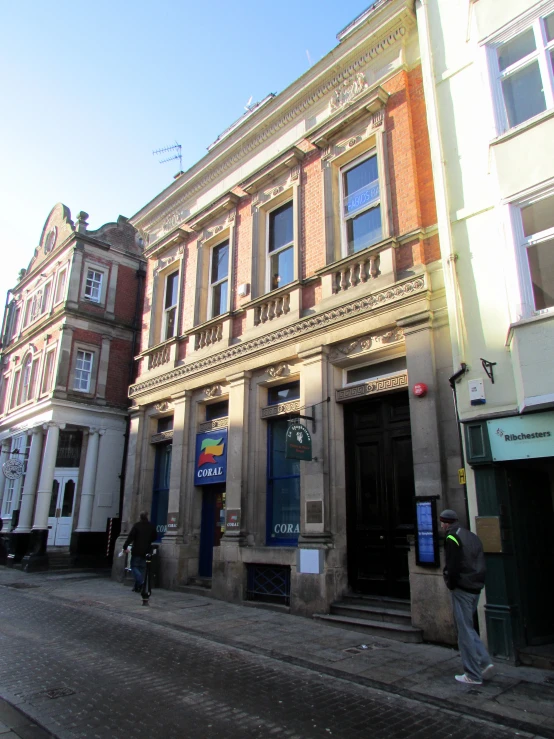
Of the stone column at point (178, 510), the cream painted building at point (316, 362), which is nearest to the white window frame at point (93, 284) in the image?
the cream painted building at point (316, 362)

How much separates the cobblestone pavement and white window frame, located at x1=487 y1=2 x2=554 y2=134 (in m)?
7.70

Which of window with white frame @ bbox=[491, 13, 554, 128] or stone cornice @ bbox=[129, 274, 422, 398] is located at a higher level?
window with white frame @ bbox=[491, 13, 554, 128]

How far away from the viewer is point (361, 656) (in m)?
6.93

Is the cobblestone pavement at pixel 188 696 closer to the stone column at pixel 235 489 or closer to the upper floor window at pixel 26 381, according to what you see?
the stone column at pixel 235 489

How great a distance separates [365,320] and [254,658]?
19.2 ft

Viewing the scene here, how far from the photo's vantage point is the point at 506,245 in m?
7.52

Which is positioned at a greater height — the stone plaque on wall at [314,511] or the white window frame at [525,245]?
the white window frame at [525,245]

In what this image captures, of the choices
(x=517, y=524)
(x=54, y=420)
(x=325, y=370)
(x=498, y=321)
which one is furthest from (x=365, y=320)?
(x=54, y=420)

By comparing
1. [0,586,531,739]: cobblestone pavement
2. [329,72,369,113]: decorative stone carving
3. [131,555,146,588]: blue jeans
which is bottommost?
[0,586,531,739]: cobblestone pavement

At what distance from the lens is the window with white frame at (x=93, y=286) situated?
22688 millimetres

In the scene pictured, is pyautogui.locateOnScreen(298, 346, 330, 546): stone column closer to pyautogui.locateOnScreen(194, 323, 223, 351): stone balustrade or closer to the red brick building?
pyautogui.locateOnScreen(194, 323, 223, 351): stone balustrade

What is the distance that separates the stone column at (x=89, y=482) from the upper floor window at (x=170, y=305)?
7237mm

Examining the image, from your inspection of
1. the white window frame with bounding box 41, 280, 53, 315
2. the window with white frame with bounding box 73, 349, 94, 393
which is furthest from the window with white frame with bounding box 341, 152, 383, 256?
the white window frame with bounding box 41, 280, 53, 315

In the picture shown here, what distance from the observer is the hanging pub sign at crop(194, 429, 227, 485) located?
12833mm
